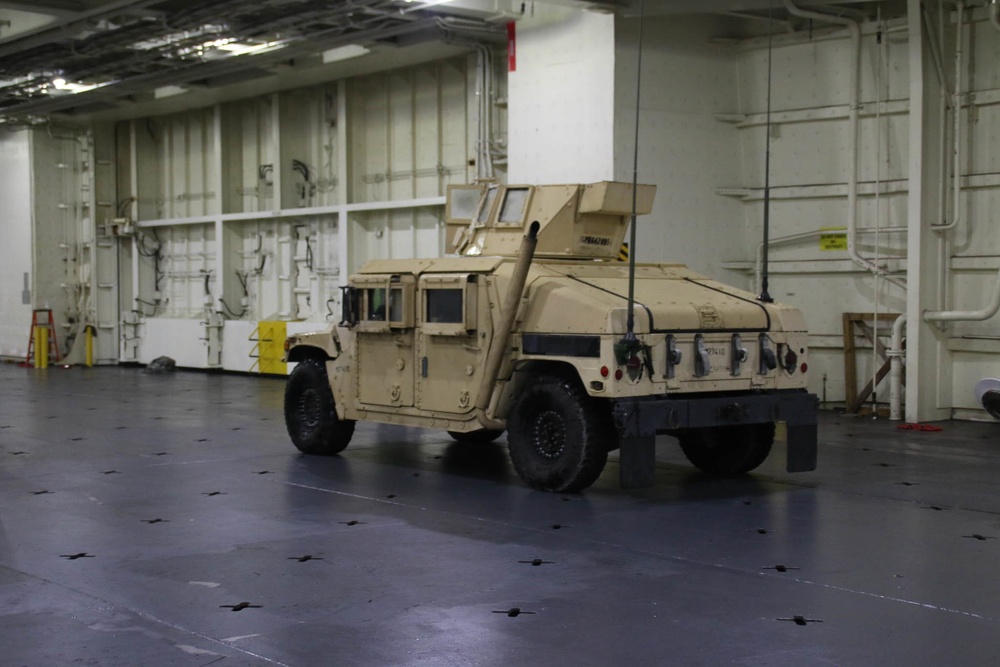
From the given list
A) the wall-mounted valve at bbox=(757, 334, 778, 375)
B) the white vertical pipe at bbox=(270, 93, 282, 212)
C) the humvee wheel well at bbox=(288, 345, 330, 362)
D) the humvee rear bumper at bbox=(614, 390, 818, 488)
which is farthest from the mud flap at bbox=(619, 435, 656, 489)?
the white vertical pipe at bbox=(270, 93, 282, 212)

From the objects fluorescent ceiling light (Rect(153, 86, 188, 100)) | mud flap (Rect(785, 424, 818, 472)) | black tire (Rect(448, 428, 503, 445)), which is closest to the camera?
mud flap (Rect(785, 424, 818, 472))

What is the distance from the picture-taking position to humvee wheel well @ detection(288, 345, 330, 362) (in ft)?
37.9

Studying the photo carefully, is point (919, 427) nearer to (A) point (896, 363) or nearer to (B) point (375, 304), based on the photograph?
(A) point (896, 363)

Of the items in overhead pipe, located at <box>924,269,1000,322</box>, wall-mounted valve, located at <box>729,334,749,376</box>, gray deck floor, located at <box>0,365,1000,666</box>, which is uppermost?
overhead pipe, located at <box>924,269,1000,322</box>

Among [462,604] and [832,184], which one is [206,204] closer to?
[832,184]

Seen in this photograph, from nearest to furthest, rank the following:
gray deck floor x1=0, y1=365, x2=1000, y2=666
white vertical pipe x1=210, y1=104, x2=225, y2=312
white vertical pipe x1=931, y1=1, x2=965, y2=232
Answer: gray deck floor x1=0, y1=365, x2=1000, y2=666
white vertical pipe x1=931, y1=1, x2=965, y2=232
white vertical pipe x1=210, y1=104, x2=225, y2=312

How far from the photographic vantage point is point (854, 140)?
49.1ft

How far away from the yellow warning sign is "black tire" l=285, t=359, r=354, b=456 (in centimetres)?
691

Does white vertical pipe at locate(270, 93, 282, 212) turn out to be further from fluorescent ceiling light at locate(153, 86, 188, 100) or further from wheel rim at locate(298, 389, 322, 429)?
wheel rim at locate(298, 389, 322, 429)

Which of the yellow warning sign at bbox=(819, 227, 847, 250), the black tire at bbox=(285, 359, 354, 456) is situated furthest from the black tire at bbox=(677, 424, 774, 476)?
the yellow warning sign at bbox=(819, 227, 847, 250)

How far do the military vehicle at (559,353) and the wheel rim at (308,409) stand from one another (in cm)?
1

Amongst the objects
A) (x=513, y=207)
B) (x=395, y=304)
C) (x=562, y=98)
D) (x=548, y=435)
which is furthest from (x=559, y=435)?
(x=562, y=98)

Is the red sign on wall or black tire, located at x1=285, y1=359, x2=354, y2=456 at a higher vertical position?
the red sign on wall

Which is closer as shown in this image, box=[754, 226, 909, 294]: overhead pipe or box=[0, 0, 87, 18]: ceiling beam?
box=[754, 226, 909, 294]: overhead pipe
